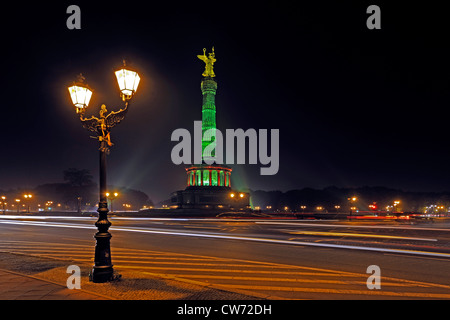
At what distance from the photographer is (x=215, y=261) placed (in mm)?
9945

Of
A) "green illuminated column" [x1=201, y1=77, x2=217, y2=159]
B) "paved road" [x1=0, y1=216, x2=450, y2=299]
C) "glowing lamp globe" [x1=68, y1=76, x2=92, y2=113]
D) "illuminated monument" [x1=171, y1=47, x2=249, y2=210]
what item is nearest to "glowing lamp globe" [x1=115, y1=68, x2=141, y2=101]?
"glowing lamp globe" [x1=68, y1=76, x2=92, y2=113]

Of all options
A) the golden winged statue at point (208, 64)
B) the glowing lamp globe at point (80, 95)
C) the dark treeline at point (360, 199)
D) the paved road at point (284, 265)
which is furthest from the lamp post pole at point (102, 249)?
the dark treeline at point (360, 199)

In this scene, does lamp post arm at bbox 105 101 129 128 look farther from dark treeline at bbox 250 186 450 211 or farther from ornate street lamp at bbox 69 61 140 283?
dark treeline at bbox 250 186 450 211

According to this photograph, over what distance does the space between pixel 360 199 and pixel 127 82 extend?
463 feet

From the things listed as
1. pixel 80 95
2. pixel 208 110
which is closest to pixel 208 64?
pixel 208 110

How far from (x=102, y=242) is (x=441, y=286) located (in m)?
7.91

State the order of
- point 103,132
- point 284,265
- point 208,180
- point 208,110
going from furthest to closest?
point 208,110 → point 208,180 → point 284,265 → point 103,132

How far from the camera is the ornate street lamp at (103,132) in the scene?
7.17 m

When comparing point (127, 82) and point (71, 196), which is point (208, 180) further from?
point (127, 82)

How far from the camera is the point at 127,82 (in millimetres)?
7871

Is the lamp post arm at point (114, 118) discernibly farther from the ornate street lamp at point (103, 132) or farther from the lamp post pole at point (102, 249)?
the lamp post pole at point (102, 249)

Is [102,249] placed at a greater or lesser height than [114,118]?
lesser

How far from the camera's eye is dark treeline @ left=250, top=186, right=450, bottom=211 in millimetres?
129500
